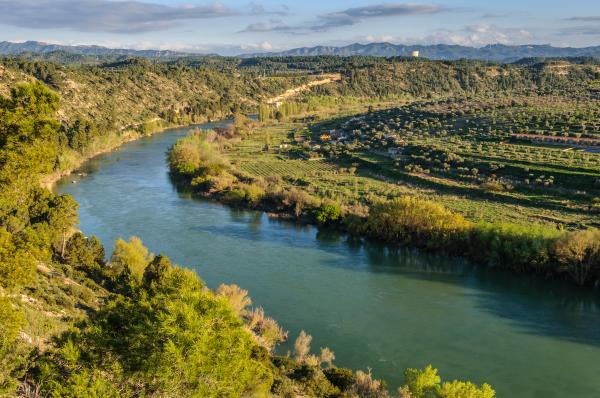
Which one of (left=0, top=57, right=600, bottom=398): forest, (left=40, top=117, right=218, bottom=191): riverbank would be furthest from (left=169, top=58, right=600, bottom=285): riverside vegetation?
(left=40, top=117, right=218, bottom=191): riverbank

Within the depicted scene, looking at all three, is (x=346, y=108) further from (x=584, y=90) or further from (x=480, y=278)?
(x=480, y=278)

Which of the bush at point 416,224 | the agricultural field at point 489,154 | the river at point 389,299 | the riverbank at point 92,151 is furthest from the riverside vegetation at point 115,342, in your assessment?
the riverbank at point 92,151

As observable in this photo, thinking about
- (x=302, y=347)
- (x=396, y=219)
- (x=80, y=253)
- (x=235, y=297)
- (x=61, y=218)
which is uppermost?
(x=61, y=218)

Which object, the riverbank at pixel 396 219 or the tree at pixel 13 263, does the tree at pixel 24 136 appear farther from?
the riverbank at pixel 396 219

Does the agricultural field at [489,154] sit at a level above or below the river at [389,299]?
above

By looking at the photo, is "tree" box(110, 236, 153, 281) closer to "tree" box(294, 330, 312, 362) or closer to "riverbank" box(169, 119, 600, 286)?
"tree" box(294, 330, 312, 362)

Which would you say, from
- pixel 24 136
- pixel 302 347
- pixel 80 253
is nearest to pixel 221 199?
pixel 80 253

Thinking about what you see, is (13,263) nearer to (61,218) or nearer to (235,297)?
(235,297)
